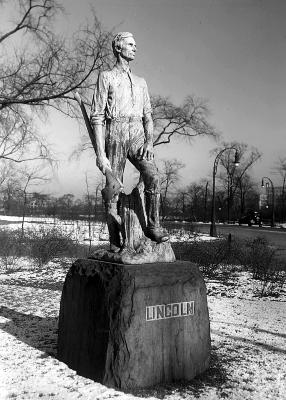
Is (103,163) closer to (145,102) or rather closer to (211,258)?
(145,102)

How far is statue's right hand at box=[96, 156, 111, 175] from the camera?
15.5 ft

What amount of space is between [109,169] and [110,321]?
1549mm

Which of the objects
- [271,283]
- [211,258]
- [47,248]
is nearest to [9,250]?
[47,248]

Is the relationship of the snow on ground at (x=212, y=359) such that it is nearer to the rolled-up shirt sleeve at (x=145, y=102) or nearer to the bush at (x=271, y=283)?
the bush at (x=271, y=283)

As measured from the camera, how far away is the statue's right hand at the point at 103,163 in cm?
471

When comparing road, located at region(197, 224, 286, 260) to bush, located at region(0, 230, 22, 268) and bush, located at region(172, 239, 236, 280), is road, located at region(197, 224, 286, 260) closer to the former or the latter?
bush, located at region(172, 239, 236, 280)

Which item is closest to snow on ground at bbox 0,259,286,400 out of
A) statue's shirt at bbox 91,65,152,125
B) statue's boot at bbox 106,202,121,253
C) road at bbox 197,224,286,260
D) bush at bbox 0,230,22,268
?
statue's boot at bbox 106,202,121,253

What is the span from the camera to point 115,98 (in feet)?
15.8

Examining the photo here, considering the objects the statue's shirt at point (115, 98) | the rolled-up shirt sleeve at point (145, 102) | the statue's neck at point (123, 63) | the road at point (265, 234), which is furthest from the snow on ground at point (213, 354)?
the road at point (265, 234)

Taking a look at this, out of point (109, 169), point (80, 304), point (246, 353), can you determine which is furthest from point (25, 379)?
point (246, 353)

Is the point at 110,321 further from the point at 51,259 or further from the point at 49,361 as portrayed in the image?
the point at 51,259

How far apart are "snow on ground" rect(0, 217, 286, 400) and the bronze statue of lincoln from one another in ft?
4.73

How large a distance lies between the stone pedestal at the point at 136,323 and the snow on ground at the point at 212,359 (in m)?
0.14

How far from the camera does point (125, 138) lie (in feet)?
15.9
